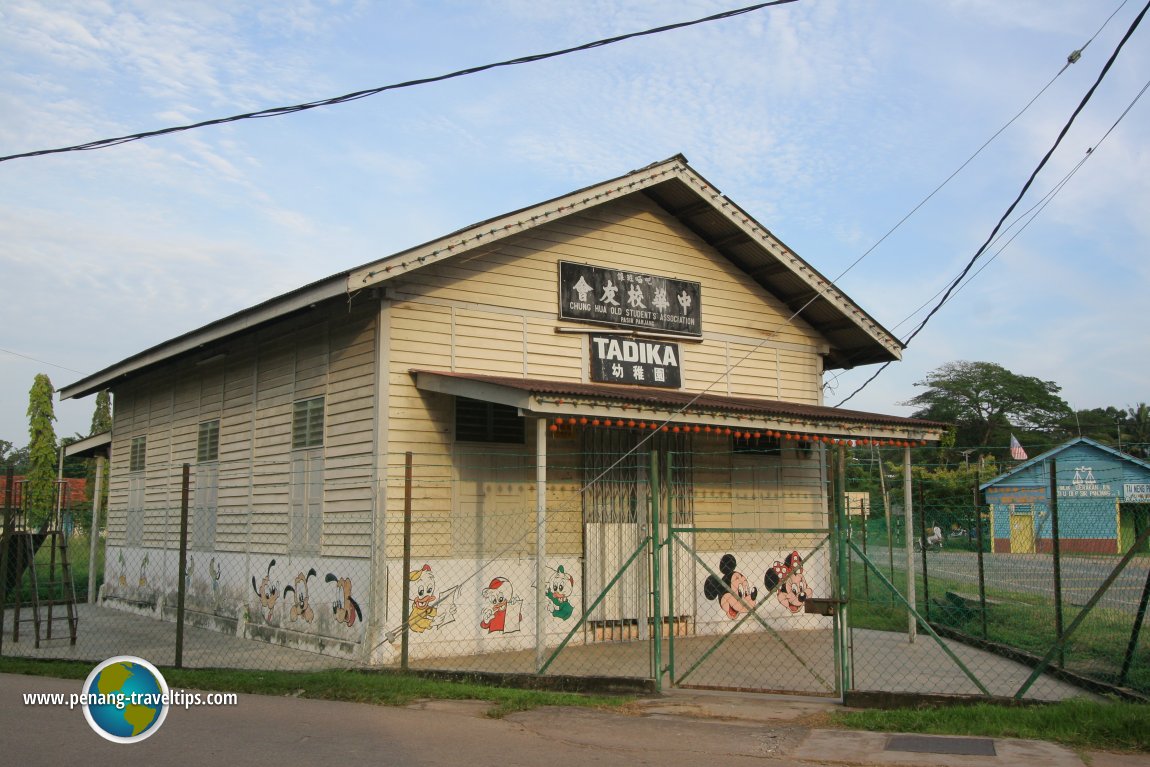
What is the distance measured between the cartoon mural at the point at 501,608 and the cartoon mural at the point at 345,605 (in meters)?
1.55

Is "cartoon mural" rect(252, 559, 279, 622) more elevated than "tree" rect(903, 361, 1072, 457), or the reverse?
"tree" rect(903, 361, 1072, 457)

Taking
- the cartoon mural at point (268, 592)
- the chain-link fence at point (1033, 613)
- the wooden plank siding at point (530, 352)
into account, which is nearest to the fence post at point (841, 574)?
the chain-link fence at point (1033, 613)

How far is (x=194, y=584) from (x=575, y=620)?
7.00 metres

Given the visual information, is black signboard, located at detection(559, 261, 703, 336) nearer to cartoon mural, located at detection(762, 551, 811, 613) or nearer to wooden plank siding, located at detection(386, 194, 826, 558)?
wooden plank siding, located at detection(386, 194, 826, 558)

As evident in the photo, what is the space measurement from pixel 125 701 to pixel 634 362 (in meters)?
8.24

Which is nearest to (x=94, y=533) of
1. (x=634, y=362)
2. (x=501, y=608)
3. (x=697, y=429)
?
(x=501, y=608)

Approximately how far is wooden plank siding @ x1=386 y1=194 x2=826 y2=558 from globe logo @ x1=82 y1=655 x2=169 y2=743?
3193mm

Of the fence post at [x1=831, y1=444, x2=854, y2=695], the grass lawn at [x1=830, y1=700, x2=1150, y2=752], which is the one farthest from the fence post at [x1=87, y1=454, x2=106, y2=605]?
the grass lawn at [x1=830, y1=700, x2=1150, y2=752]

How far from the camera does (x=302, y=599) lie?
1366cm

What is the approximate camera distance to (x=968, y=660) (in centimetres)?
1249

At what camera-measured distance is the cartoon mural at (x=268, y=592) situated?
1439cm

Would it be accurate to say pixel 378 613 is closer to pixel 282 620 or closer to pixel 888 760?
pixel 282 620

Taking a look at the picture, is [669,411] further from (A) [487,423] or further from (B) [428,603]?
(B) [428,603]

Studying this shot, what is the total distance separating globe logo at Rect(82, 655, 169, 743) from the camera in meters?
7.98
